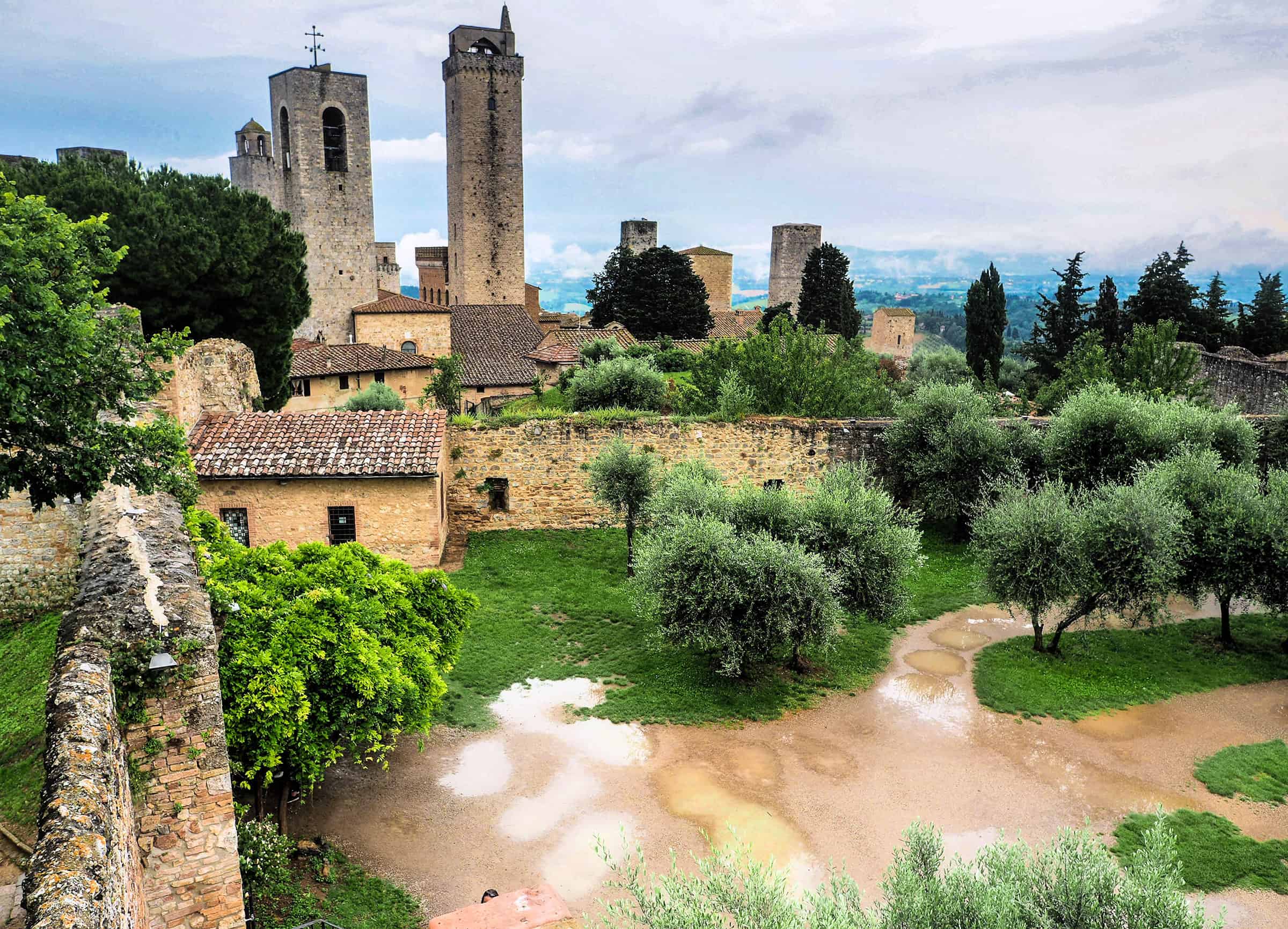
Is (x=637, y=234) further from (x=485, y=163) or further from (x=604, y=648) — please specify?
(x=604, y=648)

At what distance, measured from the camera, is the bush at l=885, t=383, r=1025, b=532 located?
21625mm

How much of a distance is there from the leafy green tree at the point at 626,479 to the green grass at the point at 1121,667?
298 inches

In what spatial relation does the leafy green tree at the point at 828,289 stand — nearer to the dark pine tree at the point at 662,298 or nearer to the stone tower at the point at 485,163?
the dark pine tree at the point at 662,298

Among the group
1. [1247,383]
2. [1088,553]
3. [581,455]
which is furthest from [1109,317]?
[1088,553]

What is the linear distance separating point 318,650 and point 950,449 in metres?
16.3

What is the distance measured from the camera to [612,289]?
5825 cm

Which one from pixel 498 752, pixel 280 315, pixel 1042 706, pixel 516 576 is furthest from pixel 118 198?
pixel 1042 706

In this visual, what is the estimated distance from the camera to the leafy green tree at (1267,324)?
45.3 m

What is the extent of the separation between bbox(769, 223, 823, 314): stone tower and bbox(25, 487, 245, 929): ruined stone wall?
2742 inches

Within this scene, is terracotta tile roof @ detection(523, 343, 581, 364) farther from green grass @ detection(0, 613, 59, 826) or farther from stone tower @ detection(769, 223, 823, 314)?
stone tower @ detection(769, 223, 823, 314)

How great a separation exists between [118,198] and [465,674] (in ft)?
63.8

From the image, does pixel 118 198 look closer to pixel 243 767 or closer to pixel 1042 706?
pixel 243 767

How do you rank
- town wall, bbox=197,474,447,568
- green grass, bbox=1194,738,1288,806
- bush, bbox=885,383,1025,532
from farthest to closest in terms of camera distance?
bush, bbox=885,383,1025,532
town wall, bbox=197,474,447,568
green grass, bbox=1194,738,1288,806

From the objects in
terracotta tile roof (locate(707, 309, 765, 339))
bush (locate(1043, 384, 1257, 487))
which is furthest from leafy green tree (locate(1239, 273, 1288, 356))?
bush (locate(1043, 384, 1257, 487))
